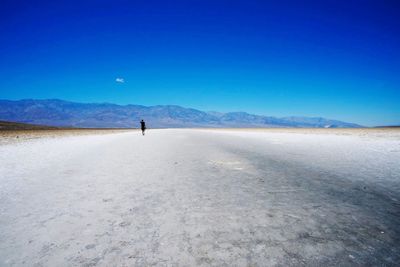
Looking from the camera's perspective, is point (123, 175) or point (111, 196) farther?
point (123, 175)

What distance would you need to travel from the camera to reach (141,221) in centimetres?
392

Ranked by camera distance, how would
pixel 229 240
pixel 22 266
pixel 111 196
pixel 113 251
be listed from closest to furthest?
pixel 22 266, pixel 113 251, pixel 229 240, pixel 111 196

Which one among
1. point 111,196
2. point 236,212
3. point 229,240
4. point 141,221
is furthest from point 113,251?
point 111,196

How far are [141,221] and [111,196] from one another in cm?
161

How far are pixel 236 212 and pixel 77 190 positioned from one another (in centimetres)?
354

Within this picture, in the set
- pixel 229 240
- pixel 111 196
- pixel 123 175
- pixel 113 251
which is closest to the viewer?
pixel 113 251

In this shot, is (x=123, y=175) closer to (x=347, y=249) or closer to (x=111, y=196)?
(x=111, y=196)

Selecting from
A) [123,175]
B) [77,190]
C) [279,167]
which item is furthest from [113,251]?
[279,167]

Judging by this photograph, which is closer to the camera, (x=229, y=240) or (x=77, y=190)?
(x=229, y=240)

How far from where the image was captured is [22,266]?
284 centimetres

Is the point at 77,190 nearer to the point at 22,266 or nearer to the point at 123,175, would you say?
the point at 123,175

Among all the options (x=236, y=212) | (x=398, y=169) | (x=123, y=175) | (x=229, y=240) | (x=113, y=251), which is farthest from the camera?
(x=398, y=169)

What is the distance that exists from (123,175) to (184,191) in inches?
96.9

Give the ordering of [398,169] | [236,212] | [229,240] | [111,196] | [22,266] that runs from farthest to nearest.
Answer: [398,169], [111,196], [236,212], [229,240], [22,266]
